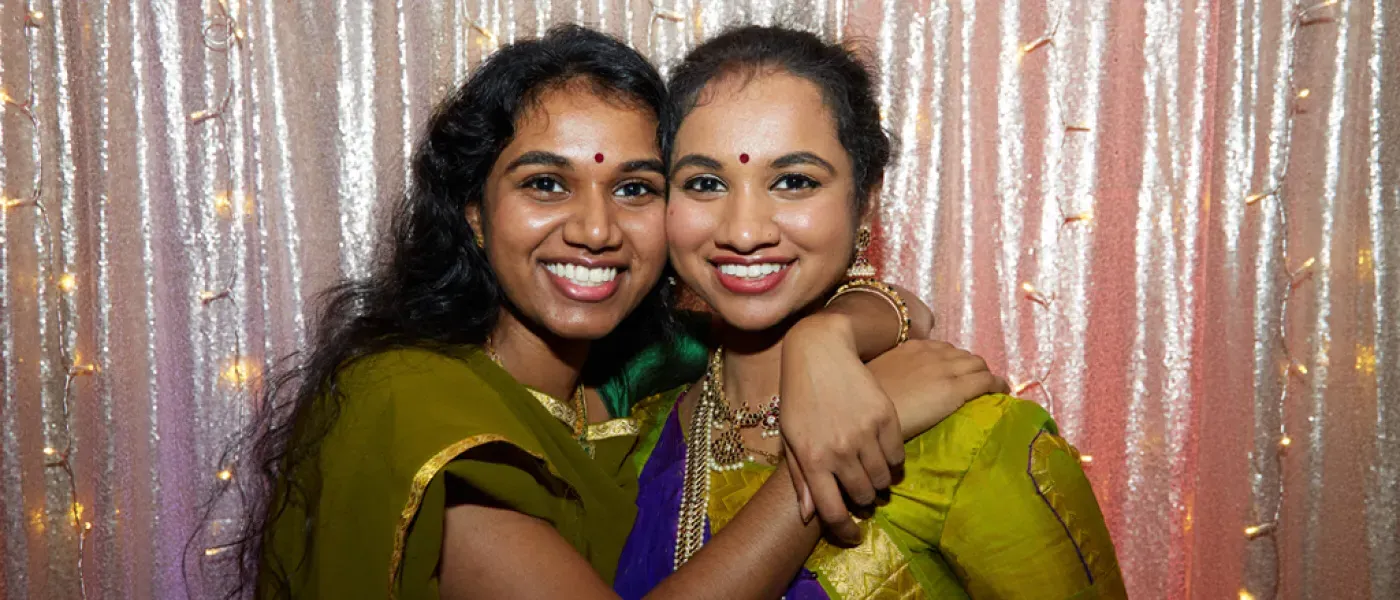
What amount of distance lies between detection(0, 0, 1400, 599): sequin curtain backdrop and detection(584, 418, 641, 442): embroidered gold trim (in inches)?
36.2

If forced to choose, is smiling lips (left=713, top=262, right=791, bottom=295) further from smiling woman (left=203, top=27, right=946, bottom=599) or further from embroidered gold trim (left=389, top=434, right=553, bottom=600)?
embroidered gold trim (left=389, top=434, right=553, bottom=600)

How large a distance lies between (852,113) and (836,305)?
334 mm

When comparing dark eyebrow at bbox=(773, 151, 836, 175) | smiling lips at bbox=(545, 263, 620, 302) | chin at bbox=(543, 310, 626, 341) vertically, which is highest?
dark eyebrow at bbox=(773, 151, 836, 175)

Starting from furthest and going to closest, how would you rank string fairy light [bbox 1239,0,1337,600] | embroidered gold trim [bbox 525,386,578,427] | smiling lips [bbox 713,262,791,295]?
string fairy light [bbox 1239,0,1337,600] < embroidered gold trim [bbox 525,386,578,427] < smiling lips [bbox 713,262,791,295]

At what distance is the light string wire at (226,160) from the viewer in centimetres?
251

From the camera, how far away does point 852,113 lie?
5.57ft

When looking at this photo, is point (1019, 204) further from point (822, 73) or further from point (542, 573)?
point (542, 573)

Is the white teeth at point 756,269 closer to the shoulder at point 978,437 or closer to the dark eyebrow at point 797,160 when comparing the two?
the dark eyebrow at point 797,160

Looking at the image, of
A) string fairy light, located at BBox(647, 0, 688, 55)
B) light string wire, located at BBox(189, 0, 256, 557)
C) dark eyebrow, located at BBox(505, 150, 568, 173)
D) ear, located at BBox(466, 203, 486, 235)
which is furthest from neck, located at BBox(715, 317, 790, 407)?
light string wire, located at BBox(189, 0, 256, 557)

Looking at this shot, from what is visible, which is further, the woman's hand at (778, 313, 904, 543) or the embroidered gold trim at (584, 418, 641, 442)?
the embroidered gold trim at (584, 418, 641, 442)

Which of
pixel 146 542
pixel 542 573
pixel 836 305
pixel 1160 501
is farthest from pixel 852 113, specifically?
pixel 146 542

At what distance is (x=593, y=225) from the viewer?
5.78 ft

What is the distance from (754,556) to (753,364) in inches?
16.6

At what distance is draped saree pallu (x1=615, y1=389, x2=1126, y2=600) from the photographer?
4.77 ft
